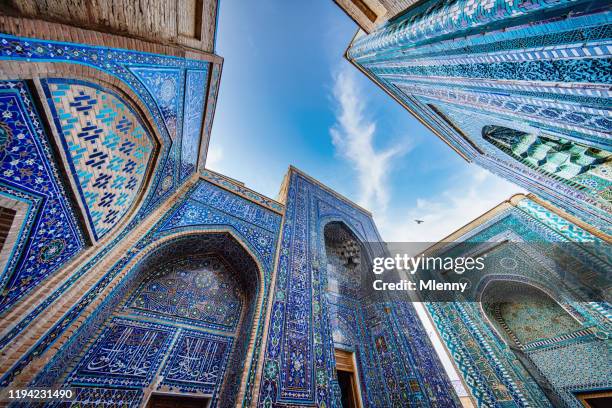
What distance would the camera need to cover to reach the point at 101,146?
1.99 m

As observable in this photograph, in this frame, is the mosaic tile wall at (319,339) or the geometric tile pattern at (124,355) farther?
the mosaic tile wall at (319,339)

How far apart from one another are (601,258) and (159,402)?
7.31 meters

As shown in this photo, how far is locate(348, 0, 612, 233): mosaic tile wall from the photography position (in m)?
1.35

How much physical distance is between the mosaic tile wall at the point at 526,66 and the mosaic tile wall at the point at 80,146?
2909 millimetres

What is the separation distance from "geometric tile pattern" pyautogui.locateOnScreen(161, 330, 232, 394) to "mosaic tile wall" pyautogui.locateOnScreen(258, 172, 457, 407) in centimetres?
87

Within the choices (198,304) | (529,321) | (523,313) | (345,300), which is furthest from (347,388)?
(523,313)

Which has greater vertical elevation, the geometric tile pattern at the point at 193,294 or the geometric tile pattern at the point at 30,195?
the geometric tile pattern at the point at 193,294

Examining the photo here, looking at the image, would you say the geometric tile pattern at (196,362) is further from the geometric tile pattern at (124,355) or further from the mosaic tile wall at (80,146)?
the mosaic tile wall at (80,146)

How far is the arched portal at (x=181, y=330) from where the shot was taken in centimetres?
247

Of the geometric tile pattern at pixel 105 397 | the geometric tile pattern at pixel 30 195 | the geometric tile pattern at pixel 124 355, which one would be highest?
the geometric tile pattern at pixel 30 195

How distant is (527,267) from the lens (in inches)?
216

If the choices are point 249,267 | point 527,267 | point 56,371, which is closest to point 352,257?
point 249,267

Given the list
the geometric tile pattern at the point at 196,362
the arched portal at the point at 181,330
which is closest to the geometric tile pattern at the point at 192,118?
the arched portal at the point at 181,330

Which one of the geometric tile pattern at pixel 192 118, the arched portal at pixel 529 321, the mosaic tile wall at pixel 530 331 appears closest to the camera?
the geometric tile pattern at pixel 192 118
